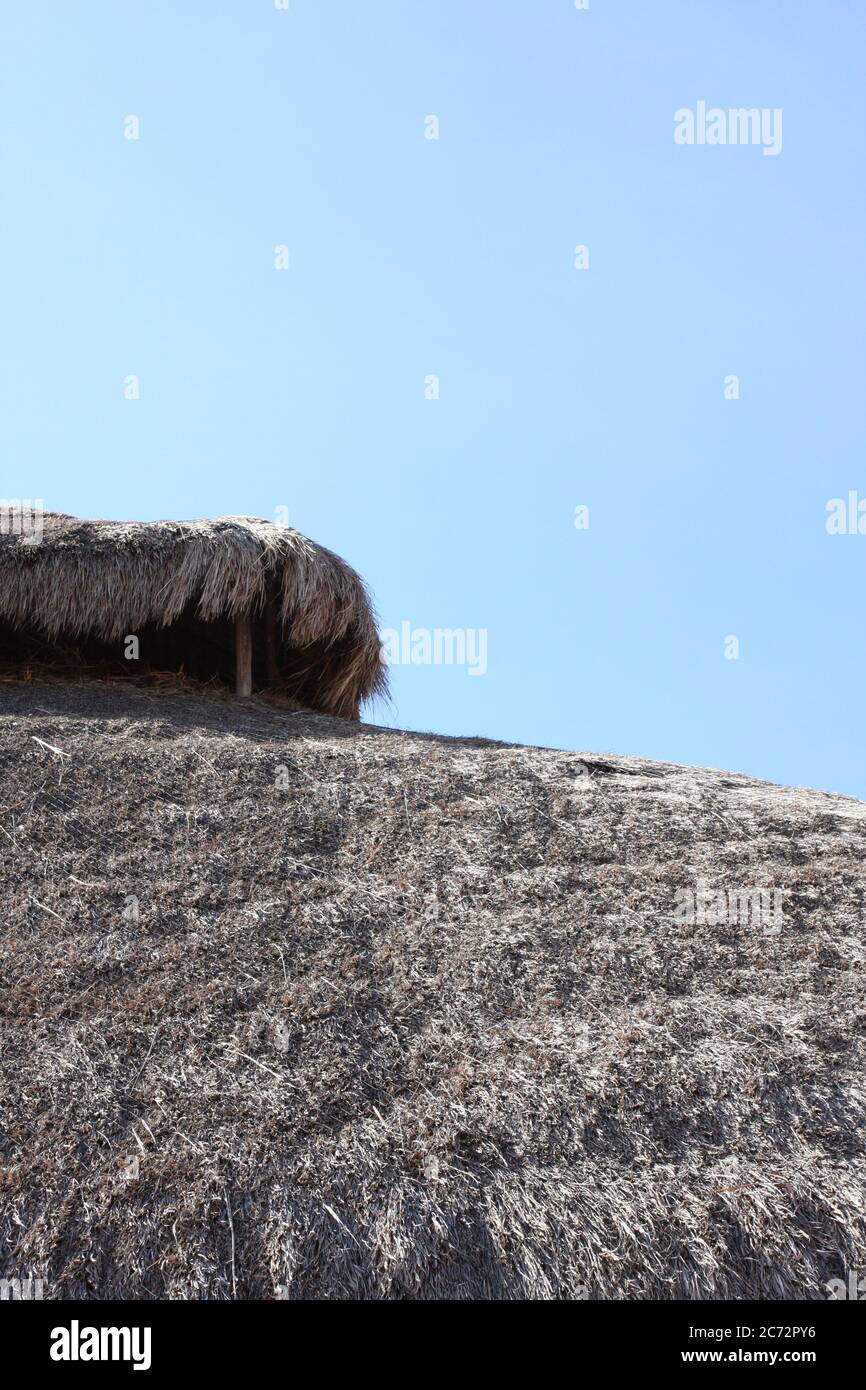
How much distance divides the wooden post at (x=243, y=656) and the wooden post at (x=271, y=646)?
24 cm

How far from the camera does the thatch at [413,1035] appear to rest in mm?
4113

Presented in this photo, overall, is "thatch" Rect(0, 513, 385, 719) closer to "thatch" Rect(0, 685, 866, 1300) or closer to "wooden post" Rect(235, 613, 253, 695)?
"wooden post" Rect(235, 613, 253, 695)

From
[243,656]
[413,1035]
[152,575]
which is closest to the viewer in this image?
[413,1035]

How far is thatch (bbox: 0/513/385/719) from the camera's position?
869 centimetres

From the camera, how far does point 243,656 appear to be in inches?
362

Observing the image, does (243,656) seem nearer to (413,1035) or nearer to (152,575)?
(152,575)

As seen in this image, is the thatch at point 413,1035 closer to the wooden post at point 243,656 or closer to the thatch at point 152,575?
the thatch at point 152,575

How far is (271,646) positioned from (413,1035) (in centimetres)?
512

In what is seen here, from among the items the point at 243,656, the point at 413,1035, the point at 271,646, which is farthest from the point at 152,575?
the point at 413,1035

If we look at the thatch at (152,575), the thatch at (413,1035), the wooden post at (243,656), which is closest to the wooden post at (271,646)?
the wooden post at (243,656)

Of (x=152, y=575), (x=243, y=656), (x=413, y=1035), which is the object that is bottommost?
(x=413, y=1035)

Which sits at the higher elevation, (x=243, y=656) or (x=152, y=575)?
(x=152, y=575)

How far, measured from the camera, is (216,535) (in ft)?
28.6

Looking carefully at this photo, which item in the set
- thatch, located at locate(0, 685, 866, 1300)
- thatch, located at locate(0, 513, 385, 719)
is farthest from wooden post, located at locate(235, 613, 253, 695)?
thatch, located at locate(0, 685, 866, 1300)
